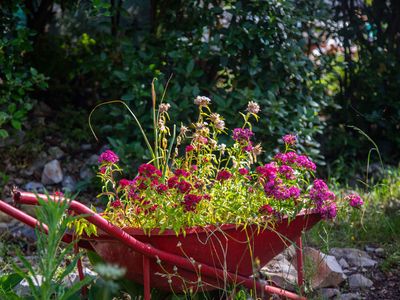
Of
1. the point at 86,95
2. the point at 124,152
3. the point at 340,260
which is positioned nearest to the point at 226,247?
the point at 340,260

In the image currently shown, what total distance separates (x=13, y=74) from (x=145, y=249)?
2.29 meters

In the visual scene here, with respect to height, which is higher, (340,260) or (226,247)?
(226,247)

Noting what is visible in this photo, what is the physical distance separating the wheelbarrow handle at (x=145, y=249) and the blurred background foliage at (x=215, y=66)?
5.43ft

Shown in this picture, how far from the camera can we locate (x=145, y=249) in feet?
7.86

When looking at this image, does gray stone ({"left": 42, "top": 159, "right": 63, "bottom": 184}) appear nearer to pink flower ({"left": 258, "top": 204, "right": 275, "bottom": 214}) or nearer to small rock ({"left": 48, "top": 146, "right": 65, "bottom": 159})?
small rock ({"left": 48, "top": 146, "right": 65, "bottom": 159})

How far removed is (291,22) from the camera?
427cm

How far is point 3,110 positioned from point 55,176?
1.73 ft

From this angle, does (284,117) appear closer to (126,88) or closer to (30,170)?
(126,88)

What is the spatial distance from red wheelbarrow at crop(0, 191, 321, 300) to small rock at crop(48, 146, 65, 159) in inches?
82.9

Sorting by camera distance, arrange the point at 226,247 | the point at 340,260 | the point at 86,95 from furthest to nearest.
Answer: the point at 86,95 → the point at 340,260 → the point at 226,247

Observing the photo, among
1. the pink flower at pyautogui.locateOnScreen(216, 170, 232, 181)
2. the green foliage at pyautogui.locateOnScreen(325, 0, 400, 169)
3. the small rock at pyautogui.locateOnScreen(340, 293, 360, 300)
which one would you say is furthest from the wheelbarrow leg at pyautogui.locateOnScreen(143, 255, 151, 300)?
the green foliage at pyautogui.locateOnScreen(325, 0, 400, 169)

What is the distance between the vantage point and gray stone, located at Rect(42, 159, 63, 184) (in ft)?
14.8

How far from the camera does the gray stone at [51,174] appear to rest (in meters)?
4.52

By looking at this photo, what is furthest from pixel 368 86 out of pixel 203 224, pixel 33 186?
pixel 203 224
